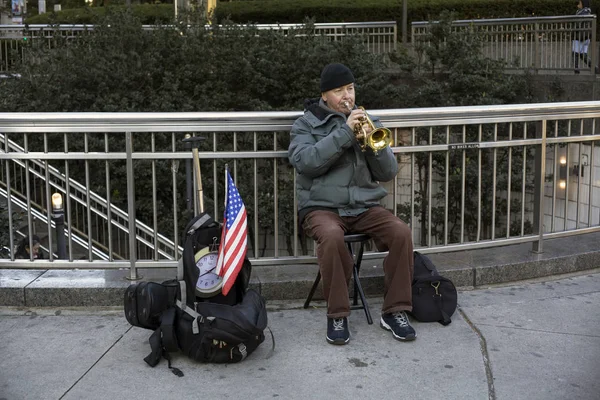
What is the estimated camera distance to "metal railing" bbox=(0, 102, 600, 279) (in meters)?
5.97

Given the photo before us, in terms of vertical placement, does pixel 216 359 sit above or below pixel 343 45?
below

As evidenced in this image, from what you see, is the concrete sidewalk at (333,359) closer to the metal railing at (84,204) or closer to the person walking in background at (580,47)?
the metal railing at (84,204)

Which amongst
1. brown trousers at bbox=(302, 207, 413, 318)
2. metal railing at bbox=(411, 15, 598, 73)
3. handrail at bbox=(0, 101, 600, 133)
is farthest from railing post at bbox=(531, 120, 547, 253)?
metal railing at bbox=(411, 15, 598, 73)

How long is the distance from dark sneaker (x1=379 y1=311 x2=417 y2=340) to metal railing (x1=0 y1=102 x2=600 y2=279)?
38.8 inches

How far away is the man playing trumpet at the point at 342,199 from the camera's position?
5.36 meters

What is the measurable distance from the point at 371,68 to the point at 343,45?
708mm

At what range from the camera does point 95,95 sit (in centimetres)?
1358

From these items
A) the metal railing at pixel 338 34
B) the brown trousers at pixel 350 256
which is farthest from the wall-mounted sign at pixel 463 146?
the metal railing at pixel 338 34

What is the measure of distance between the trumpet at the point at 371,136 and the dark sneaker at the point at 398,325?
1.04 m

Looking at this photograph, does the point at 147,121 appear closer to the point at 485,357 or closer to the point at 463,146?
the point at 463,146

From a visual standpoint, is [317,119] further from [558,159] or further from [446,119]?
[558,159]

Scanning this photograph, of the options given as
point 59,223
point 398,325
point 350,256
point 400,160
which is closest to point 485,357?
point 398,325

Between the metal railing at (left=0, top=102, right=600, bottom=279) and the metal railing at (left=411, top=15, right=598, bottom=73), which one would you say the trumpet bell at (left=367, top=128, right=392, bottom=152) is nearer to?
the metal railing at (left=0, top=102, right=600, bottom=279)

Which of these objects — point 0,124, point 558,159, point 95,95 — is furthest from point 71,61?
point 558,159
